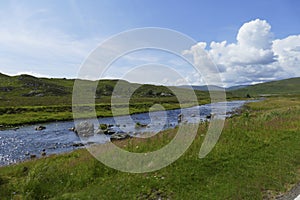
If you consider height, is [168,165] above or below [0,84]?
below

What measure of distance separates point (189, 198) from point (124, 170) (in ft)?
11.0

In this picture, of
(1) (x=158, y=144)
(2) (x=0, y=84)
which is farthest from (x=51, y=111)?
(2) (x=0, y=84)

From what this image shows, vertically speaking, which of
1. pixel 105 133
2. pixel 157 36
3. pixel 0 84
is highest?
pixel 0 84

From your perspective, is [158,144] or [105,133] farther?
[105,133]

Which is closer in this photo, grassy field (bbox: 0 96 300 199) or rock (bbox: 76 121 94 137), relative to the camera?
grassy field (bbox: 0 96 300 199)

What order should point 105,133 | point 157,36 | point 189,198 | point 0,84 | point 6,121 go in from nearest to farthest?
point 189,198 → point 157,36 → point 105,133 → point 6,121 → point 0,84

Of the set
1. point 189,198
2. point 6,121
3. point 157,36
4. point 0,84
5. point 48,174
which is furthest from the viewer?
point 0,84

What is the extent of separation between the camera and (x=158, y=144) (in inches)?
534

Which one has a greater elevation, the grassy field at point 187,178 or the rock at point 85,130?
the grassy field at point 187,178

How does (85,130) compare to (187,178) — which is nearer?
(187,178)

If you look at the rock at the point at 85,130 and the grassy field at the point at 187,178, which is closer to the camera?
the grassy field at the point at 187,178

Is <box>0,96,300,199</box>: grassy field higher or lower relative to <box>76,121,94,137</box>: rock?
higher

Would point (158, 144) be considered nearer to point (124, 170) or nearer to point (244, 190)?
point (124, 170)

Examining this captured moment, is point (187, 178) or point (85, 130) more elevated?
point (187, 178)
